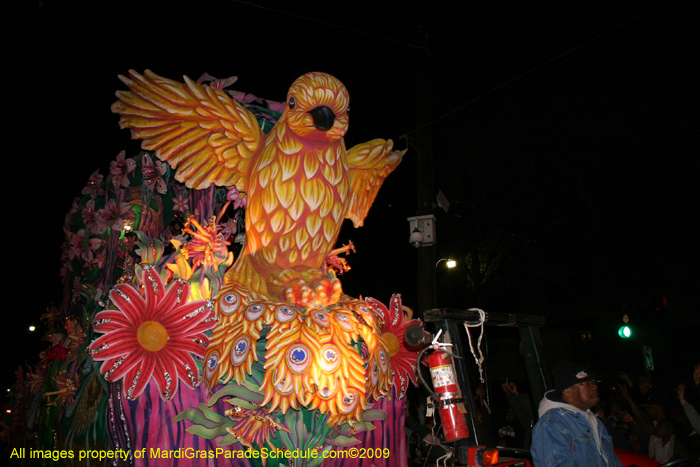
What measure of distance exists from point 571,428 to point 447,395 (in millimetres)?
881

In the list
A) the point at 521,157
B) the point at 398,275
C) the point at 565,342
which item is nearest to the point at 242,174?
the point at 521,157

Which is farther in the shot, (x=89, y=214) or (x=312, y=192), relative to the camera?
(x=89, y=214)

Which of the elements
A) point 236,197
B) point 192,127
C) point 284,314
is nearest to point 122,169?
point 192,127

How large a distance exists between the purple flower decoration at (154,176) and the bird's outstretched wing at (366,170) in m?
2.04

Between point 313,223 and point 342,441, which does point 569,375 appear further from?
point 313,223

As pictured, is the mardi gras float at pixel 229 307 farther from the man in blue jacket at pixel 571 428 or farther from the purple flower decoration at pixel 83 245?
the man in blue jacket at pixel 571 428

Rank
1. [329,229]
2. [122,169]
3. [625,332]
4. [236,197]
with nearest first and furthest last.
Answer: [329,229] → [236,197] → [122,169] → [625,332]

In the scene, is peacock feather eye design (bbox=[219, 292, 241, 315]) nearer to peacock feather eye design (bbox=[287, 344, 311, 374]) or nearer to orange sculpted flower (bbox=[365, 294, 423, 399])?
peacock feather eye design (bbox=[287, 344, 311, 374])

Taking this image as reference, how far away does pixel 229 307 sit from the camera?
4855 millimetres

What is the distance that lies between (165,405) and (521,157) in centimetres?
1130

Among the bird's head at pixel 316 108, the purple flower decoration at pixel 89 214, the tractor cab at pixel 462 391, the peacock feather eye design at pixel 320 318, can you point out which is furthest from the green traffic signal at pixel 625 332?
the purple flower decoration at pixel 89 214

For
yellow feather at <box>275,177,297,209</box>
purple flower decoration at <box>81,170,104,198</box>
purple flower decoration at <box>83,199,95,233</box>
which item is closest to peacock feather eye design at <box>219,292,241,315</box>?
yellow feather at <box>275,177,297,209</box>

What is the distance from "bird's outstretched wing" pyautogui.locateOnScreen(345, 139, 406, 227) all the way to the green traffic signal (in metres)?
6.31

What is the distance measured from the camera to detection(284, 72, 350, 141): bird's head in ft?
17.0
